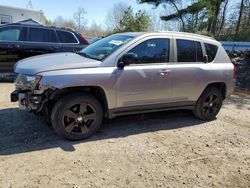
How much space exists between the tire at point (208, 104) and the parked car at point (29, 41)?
4.62m

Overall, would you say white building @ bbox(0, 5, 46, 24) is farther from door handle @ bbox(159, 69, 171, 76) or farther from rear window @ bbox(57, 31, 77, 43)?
door handle @ bbox(159, 69, 171, 76)

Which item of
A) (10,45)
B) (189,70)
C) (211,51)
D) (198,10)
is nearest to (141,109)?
(189,70)

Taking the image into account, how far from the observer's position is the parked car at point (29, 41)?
762 centimetres

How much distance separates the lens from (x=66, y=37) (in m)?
8.20

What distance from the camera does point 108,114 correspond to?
4328 mm

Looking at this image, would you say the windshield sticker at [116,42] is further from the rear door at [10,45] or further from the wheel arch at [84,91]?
the rear door at [10,45]

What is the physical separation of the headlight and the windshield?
3.59 ft

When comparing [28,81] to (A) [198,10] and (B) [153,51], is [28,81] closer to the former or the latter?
(B) [153,51]

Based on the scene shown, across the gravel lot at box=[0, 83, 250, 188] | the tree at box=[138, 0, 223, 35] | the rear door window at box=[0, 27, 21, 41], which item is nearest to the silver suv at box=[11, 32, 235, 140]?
the gravel lot at box=[0, 83, 250, 188]

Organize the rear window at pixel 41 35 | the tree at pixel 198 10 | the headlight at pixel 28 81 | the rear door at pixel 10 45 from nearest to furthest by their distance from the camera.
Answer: the headlight at pixel 28 81, the rear door at pixel 10 45, the rear window at pixel 41 35, the tree at pixel 198 10

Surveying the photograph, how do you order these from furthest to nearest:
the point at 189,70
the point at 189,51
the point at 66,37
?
1. the point at 66,37
2. the point at 189,51
3. the point at 189,70

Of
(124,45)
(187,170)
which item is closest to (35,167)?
(187,170)

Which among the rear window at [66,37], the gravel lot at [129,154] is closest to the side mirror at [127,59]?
the gravel lot at [129,154]

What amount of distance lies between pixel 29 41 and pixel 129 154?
5673mm
